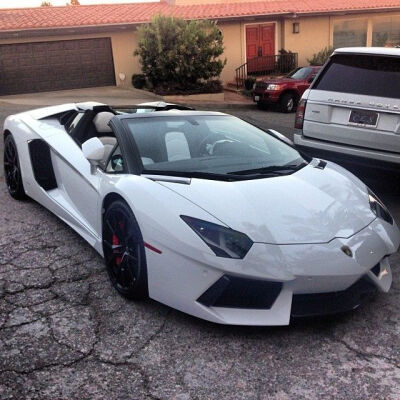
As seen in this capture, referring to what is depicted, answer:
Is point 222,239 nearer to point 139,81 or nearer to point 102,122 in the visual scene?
point 102,122

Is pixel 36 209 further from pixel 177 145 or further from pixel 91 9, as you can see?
pixel 91 9

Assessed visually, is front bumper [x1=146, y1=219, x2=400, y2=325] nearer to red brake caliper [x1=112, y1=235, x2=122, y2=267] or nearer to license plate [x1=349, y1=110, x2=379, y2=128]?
red brake caliper [x1=112, y1=235, x2=122, y2=267]

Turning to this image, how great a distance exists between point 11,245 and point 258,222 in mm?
2424

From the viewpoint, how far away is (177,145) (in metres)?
3.83

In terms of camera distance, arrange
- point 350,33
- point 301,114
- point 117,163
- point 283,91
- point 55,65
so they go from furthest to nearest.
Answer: point 350,33 < point 55,65 < point 283,91 < point 301,114 < point 117,163

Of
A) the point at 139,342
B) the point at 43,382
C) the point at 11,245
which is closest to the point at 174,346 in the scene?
the point at 139,342

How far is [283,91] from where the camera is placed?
49.8ft

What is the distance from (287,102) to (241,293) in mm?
13192

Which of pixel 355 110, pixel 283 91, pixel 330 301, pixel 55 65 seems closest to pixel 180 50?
pixel 283 91

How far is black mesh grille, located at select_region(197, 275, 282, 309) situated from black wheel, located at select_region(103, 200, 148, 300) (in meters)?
0.52

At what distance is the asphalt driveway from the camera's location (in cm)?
251

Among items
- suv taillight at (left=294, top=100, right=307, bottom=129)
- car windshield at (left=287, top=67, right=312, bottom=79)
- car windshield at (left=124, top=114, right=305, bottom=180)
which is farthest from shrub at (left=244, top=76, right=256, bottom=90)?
car windshield at (left=124, top=114, right=305, bottom=180)

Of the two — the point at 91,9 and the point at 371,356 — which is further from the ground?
the point at 91,9

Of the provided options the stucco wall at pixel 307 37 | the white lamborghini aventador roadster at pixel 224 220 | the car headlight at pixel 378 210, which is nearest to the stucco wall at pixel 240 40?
the stucco wall at pixel 307 37
